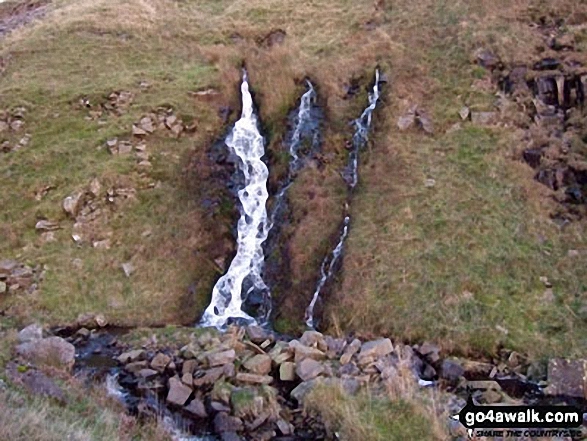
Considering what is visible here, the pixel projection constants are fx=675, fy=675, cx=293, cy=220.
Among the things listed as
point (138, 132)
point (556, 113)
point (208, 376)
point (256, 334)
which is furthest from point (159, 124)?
point (556, 113)

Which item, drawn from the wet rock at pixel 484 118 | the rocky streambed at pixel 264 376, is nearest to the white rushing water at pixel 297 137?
the wet rock at pixel 484 118

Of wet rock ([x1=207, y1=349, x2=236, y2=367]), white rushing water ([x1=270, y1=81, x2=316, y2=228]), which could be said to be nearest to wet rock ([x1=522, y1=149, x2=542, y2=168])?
white rushing water ([x1=270, y1=81, x2=316, y2=228])

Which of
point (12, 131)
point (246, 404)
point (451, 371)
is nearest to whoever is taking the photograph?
point (246, 404)

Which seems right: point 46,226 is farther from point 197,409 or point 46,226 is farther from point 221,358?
point 197,409

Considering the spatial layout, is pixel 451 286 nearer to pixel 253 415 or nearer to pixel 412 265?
pixel 412 265

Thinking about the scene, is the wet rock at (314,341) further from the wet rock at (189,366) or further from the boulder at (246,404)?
the boulder at (246,404)

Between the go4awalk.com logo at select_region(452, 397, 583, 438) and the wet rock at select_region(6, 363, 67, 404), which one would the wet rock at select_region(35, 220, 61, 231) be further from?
the go4awalk.com logo at select_region(452, 397, 583, 438)
